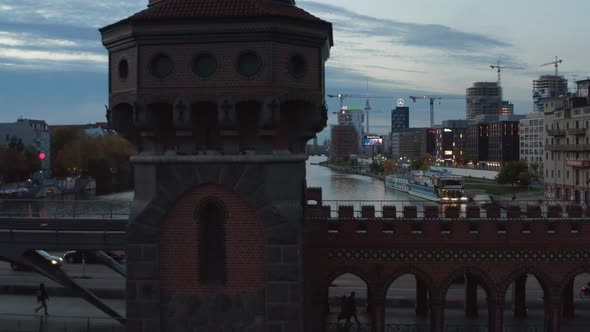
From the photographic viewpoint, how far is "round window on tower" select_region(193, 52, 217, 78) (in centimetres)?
1612

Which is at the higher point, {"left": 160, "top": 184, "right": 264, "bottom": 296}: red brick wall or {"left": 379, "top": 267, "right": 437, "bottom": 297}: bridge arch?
{"left": 160, "top": 184, "right": 264, "bottom": 296}: red brick wall

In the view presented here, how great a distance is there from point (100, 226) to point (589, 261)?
1763 cm

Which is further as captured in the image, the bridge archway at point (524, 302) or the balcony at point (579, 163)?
the balcony at point (579, 163)

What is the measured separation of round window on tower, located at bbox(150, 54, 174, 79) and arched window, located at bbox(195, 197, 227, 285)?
11.1 ft

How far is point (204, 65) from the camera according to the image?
1622 centimetres

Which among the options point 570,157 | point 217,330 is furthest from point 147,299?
point 570,157

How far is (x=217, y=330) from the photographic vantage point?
16.3 m

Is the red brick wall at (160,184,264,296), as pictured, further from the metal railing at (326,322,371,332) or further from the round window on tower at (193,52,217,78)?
the metal railing at (326,322,371,332)

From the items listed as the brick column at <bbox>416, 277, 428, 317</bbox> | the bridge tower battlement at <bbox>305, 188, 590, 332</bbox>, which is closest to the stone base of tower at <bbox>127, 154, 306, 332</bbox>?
the bridge tower battlement at <bbox>305, 188, 590, 332</bbox>

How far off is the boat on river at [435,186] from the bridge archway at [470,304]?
161ft

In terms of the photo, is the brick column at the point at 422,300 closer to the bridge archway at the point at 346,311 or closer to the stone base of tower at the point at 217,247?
the bridge archway at the point at 346,311

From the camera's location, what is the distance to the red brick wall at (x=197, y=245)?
1638cm

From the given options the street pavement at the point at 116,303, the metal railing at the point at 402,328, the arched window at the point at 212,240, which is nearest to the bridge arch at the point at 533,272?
the street pavement at the point at 116,303

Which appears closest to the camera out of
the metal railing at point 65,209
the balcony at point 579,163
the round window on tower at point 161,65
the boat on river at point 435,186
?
the round window on tower at point 161,65
